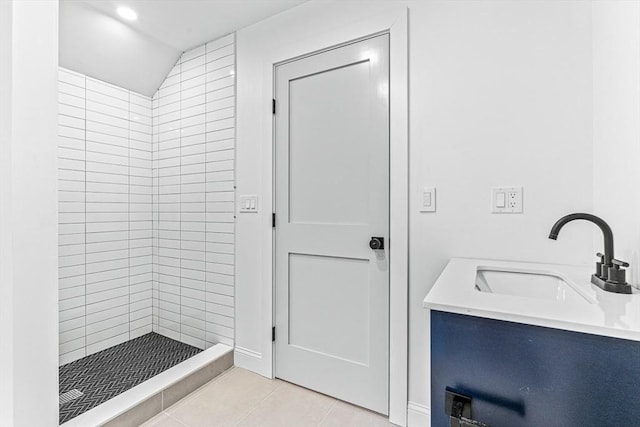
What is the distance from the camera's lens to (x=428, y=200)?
1.54 meters

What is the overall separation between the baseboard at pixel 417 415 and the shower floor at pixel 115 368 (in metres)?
1.62

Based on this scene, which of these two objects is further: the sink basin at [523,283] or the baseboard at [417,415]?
the baseboard at [417,415]

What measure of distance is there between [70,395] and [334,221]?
184 centimetres

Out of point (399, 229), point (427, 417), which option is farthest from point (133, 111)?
point (427, 417)

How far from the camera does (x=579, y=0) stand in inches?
48.8

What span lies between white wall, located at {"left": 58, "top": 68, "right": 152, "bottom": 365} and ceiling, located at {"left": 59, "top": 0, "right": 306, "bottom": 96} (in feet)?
0.51

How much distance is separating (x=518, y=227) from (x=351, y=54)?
127 centimetres

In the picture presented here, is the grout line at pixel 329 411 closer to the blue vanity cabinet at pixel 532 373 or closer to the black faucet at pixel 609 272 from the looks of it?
the blue vanity cabinet at pixel 532 373

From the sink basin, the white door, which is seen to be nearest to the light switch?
the white door

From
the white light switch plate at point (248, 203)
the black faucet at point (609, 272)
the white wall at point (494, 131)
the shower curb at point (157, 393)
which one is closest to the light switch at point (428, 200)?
the white wall at point (494, 131)

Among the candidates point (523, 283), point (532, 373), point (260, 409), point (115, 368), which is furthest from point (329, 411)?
point (115, 368)

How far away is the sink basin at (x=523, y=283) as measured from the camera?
3.87 ft

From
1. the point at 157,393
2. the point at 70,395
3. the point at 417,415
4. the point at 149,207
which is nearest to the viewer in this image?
the point at 417,415

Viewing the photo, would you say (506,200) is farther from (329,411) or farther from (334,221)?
(329,411)
